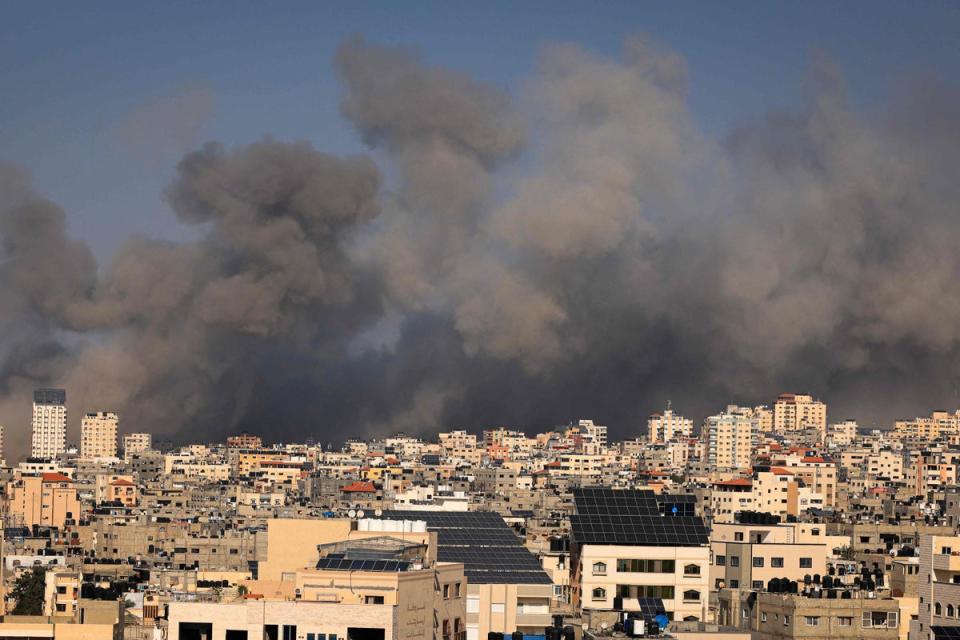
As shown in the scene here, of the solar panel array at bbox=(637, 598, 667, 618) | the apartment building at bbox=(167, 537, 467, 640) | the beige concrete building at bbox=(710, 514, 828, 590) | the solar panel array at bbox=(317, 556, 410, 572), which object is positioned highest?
the beige concrete building at bbox=(710, 514, 828, 590)

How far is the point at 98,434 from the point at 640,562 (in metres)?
95.5

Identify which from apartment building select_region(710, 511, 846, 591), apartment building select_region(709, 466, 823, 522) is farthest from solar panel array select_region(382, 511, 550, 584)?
apartment building select_region(709, 466, 823, 522)

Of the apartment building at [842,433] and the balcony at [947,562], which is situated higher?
the apartment building at [842,433]

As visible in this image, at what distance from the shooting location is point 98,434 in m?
122

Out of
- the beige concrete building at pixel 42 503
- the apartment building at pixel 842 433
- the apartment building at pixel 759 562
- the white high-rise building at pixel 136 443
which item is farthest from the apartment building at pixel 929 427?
the apartment building at pixel 759 562

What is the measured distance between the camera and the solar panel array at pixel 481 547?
2556cm

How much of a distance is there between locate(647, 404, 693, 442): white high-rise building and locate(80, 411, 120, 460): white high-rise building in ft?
133

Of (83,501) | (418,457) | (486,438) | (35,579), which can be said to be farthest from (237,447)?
(35,579)

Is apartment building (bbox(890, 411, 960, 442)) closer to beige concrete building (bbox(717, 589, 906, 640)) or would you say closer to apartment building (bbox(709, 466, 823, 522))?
apartment building (bbox(709, 466, 823, 522))

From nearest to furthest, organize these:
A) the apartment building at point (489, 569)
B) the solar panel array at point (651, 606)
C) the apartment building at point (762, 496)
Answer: the apartment building at point (489, 569)
the solar panel array at point (651, 606)
the apartment building at point (762, 496)

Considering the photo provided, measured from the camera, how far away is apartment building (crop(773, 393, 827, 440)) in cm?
14788

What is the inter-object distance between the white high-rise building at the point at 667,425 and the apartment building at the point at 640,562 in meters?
119

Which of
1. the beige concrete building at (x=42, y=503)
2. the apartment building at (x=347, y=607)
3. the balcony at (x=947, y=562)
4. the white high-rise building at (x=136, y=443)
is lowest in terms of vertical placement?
the apartment building at (x=347, y=607)

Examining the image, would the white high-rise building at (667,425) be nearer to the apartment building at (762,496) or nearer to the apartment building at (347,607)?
the apartment building at (762,496)
